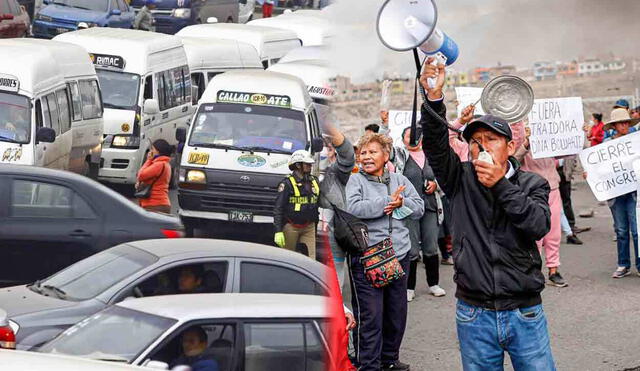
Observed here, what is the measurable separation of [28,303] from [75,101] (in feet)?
15.6

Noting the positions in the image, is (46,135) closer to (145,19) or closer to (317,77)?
(317,77)

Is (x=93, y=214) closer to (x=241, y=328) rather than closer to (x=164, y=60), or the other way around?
(x=241, y=328)

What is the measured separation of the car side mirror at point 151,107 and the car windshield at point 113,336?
629 centimetres

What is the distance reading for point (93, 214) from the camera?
5.37m

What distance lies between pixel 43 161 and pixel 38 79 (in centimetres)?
90

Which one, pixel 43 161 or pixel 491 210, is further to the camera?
pixel 43 161

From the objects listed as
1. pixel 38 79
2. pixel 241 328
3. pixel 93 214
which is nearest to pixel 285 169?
pixel 93 214

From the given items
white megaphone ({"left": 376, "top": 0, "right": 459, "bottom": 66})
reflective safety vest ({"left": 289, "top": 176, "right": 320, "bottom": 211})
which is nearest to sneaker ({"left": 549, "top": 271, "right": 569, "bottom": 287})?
reflective safety vest ({"left": 289, "top": 176, "right": 320, "bottom": 211})

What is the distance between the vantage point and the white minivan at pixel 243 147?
4742mm

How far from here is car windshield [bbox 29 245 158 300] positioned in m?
4.30

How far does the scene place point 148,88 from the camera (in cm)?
1087

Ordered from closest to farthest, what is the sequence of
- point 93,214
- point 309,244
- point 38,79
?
point 309,244
point 93,214
point 38,79

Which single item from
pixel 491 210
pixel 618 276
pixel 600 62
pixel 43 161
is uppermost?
pixel 600 62

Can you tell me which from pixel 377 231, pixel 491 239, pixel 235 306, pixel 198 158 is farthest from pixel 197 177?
pixel 491 239
